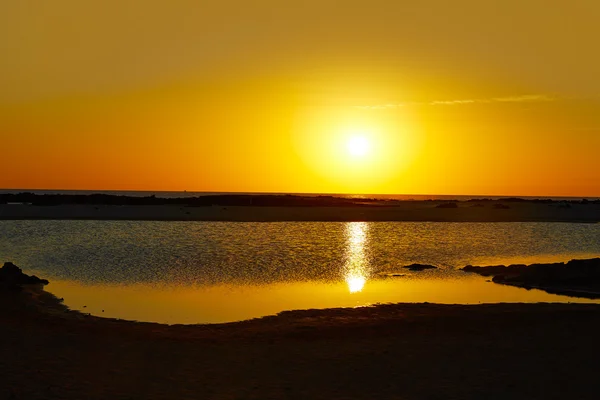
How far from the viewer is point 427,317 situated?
67.8 feet

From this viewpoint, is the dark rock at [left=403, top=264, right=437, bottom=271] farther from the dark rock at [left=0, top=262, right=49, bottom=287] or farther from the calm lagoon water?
the dark rock at [left=0, top=262, right=49, bottom=287]

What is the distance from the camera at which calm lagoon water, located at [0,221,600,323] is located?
25.0 m

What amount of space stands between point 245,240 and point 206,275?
71.1 feet

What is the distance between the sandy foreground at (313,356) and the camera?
42.2 feet

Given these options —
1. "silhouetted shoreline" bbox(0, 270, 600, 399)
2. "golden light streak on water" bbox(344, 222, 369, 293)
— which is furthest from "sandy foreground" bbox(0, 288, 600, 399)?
"golden light streak on water" bbox(344, 222, 369, 293)

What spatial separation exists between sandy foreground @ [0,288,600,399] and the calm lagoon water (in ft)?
10.4

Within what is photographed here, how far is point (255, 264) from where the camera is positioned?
37812mm

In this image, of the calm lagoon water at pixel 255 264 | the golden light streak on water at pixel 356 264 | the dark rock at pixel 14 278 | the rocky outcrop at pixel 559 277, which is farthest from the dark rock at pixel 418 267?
the dark rock at pixel 14 278

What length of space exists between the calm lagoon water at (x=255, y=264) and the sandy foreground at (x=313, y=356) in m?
3.17

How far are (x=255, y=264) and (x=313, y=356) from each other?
22338 millimetres

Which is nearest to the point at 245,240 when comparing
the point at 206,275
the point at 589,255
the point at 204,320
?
the point at 206,275

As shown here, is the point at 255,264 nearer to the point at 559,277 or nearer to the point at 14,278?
the point at 14,278

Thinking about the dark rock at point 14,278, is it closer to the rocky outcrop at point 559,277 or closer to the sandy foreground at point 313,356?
the sandy foreground at point 313,356

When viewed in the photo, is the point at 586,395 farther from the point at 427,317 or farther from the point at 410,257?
the point at 410,257
